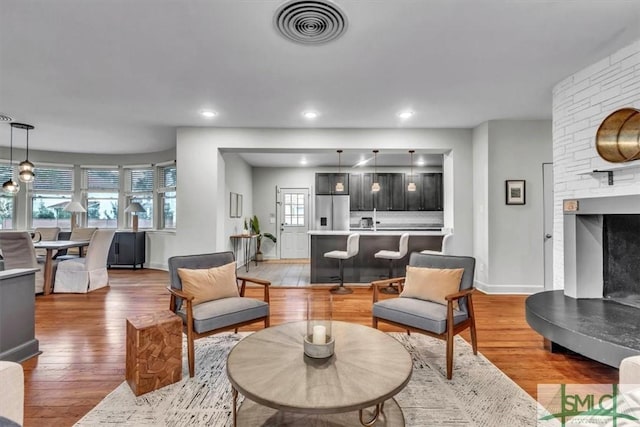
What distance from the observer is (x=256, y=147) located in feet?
16.3

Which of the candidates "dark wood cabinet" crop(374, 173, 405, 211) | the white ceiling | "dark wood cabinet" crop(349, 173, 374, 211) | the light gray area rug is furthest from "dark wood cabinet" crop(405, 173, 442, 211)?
the light gray area rug

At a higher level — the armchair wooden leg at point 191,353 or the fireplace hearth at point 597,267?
the fireplace hearth at point 597,267

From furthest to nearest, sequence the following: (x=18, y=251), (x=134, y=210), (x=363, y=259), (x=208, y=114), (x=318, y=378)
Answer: (x=134, y=210)
(x=363, y=259)
(x=208, y=114)
(x=18, y=251)
(x=318, y=378)

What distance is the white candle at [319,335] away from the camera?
171cm

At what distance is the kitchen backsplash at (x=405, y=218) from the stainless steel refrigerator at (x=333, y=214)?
0.30 m

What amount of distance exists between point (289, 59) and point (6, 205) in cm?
760

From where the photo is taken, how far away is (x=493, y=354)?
2.65m

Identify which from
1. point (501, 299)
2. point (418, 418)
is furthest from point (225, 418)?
point (501, 299)

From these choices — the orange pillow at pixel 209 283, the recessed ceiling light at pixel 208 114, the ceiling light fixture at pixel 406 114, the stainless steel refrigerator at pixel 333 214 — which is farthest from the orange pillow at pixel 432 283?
the stainless steel refrigerator at pixel 333 214

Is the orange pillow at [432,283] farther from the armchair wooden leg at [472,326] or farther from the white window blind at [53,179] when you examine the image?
the white window blind at [53,179]

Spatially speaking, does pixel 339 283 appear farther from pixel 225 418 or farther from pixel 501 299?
pixel 225 418

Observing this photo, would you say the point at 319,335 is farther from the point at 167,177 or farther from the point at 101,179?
the point at 101,179

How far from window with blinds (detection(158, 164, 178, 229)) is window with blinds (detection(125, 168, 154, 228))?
1.03ft

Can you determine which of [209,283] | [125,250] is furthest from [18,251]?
[209,283]
